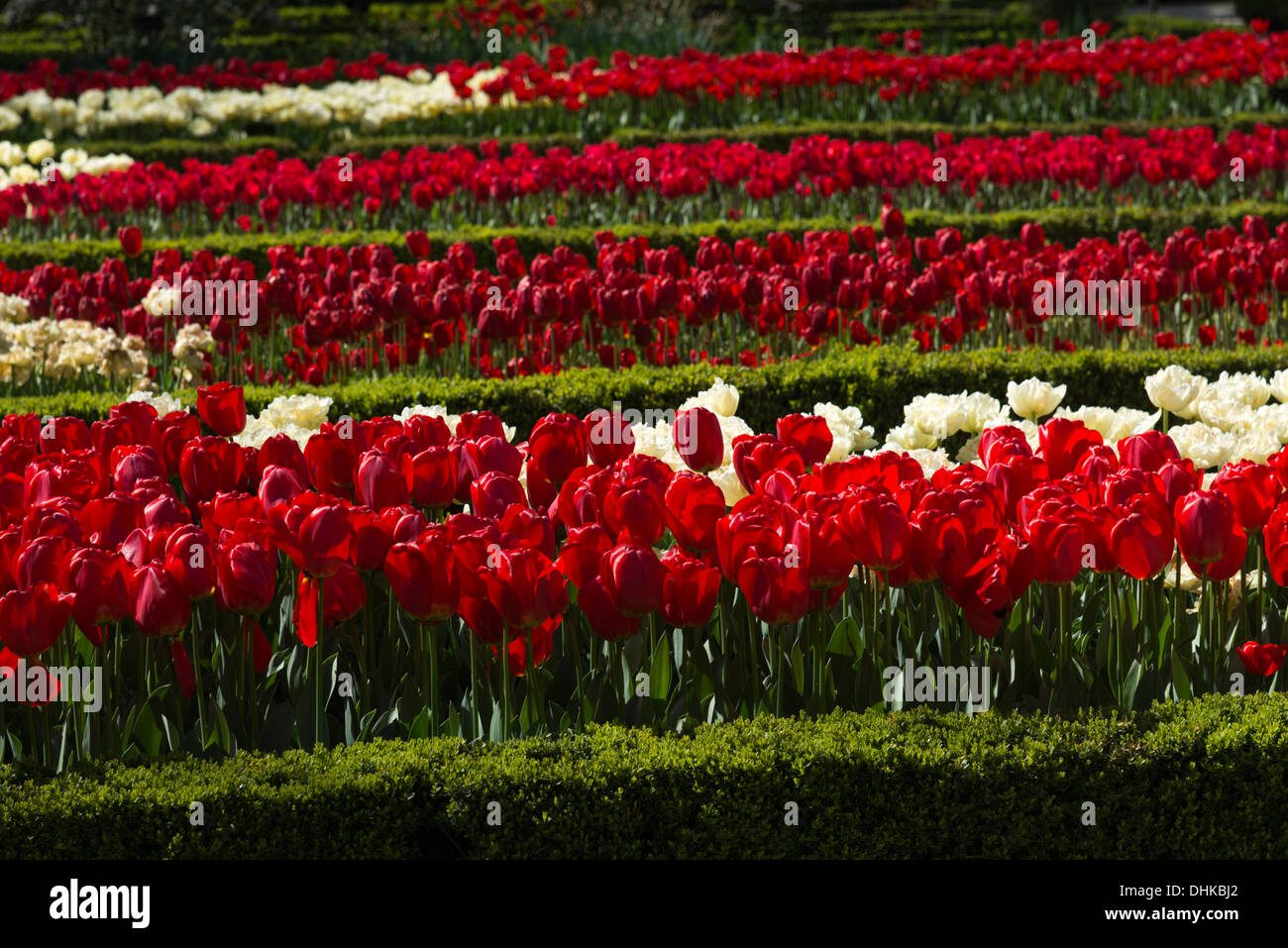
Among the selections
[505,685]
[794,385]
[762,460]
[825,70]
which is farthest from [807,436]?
[825,70]

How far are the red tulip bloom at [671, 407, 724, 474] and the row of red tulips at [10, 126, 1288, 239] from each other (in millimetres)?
6963

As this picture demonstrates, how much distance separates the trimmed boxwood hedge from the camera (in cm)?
319

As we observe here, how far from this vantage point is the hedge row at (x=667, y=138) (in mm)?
15734

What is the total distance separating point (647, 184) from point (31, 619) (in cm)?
926

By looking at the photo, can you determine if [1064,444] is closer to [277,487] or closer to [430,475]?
[430,475]

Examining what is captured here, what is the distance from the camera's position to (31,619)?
3332 mm

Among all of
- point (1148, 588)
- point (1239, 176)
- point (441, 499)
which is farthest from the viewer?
point (1239, 176)

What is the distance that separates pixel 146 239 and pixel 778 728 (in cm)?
902

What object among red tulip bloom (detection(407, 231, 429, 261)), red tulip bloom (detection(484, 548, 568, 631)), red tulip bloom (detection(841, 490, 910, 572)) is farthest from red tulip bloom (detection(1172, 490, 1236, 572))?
red tulip bloom (detection(407, 231, 429, 261))

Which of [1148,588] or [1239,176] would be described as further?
[1239,176]

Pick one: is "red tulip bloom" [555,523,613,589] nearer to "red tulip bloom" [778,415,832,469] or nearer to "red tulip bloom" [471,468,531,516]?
"red tulip bloom" [471,468,531,516]

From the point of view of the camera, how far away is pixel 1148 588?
3869 mm

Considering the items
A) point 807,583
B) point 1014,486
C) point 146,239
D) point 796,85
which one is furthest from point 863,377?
point 796,85
